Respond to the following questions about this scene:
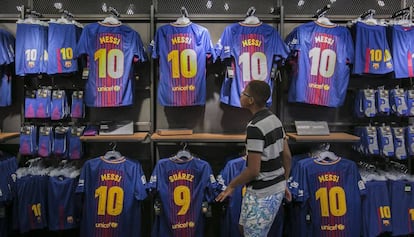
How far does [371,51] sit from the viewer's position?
11.4ft

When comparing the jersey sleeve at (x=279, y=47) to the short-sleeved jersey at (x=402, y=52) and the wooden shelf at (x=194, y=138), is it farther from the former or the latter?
the short-sleeved jersey at (x=402, y=52)

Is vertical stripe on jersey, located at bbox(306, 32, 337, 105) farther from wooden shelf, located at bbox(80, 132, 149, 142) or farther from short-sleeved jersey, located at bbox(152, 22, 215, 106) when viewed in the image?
wooden shelf, located at bbox(80, 132, 149, 142)

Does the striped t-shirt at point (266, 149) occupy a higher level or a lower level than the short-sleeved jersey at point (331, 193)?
higher

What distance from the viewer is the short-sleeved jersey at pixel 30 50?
137 inches

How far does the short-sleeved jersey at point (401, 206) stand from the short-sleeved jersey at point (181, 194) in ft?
5.97

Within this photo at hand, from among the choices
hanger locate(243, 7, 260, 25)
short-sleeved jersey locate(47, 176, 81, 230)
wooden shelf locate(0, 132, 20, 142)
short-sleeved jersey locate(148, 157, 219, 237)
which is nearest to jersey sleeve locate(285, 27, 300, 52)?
hanger locate(243, 7, 260, 25)

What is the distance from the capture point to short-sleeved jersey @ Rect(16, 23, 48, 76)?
3.48 meters

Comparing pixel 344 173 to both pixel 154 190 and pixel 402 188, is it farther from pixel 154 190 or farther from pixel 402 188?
pixel 154 190

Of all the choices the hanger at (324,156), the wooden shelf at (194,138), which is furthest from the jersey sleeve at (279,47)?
the hanger at (324,156)

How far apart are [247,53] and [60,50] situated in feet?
6.10

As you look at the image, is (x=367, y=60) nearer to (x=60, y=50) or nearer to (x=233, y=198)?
(x=233, y=198)

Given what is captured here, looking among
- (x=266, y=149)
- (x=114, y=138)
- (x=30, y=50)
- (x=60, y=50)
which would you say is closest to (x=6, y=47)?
(x=30, y=50)

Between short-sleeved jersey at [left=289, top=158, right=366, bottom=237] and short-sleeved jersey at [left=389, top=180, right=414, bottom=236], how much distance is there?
0.43 metres

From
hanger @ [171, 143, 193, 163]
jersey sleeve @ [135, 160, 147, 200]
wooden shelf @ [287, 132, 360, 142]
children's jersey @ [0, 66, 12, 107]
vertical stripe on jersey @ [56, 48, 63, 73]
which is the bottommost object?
jersey sleeve @ [135, 160, 147, 200]
